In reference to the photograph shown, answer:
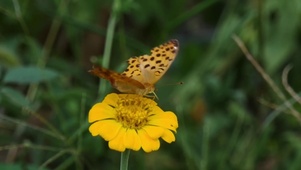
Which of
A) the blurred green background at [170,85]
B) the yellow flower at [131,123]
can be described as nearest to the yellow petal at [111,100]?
the yellow flower at [131,123]

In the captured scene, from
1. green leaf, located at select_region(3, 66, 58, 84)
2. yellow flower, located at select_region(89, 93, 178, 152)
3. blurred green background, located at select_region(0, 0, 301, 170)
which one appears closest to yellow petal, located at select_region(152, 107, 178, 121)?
yellow flower, located at select_region(89, 93, 178, 152)

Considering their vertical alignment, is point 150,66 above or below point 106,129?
above

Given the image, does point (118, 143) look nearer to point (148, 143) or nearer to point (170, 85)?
point (148, 143)

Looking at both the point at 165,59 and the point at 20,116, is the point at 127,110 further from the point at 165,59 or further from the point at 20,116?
the point at 20,116

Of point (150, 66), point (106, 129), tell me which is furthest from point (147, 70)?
point (106, 129)

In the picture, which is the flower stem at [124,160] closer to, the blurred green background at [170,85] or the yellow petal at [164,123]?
the yellow petal at [164,123]

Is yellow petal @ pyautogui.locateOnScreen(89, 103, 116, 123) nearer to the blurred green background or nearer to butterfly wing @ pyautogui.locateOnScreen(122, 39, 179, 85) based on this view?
butterfly wing @ pyautogui.locateOnScreen(122, 39, 179, 85)

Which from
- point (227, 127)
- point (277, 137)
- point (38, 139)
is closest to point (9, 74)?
point (38, 139)
